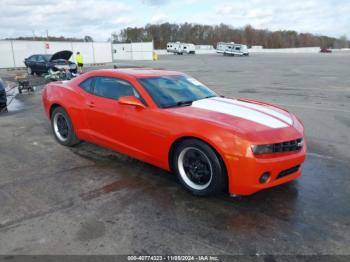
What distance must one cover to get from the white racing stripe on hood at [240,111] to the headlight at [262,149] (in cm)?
37

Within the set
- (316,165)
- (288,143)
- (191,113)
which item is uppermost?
(191,113)

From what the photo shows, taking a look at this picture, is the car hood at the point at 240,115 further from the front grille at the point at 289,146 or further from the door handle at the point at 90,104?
the door handle at the point at 90,104

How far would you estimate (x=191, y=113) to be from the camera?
4.23 meters

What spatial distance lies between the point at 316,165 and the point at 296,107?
5.40 m

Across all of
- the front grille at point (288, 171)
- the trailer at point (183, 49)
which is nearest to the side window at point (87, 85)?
the front grille at point (288, 171)

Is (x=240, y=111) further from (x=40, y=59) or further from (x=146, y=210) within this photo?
(x=40, y=59)

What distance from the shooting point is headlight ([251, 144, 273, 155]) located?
367 cm

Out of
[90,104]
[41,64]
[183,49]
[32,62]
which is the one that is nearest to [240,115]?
[90,104]

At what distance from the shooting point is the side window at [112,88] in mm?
4926

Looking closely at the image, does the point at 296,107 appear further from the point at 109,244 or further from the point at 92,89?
the point at 109,244

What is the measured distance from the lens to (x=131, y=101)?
4.53 meters

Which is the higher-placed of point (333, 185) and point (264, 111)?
point (264, 111)

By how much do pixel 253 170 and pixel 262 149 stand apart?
0.25 meters

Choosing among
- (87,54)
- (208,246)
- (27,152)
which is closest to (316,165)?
(208,246)
